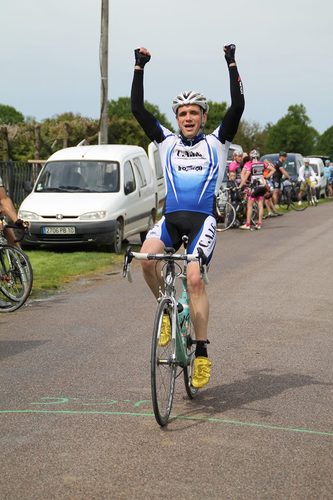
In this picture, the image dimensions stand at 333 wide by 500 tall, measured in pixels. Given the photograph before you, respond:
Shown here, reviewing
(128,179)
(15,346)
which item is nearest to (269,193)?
(128,179)

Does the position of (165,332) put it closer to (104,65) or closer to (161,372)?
(161,372)

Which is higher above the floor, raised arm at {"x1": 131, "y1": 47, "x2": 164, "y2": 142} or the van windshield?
raised arm at {"x1": 131, "y1": 47, "x2": 164, "y2": 142}

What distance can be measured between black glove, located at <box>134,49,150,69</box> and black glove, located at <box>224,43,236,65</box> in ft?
1.73

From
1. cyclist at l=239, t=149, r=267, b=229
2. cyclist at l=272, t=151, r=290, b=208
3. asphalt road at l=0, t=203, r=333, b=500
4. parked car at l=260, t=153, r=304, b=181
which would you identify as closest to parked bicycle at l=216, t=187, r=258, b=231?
cyclist at l=239, t=149, r=267, b=229

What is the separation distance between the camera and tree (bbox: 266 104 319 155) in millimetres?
138125

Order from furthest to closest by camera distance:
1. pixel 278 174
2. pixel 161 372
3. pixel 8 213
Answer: pixel 278 174 → pixel 8 213 → pixel 161 372

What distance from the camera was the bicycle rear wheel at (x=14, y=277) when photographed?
11.5m

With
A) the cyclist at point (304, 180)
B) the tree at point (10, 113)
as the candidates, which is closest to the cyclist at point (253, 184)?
the cyclist at point (304, 180)

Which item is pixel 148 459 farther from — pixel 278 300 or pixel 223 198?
pixel 223 198

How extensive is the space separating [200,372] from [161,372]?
26.7 inches

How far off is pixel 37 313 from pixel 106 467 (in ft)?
20.2

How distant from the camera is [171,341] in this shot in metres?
6.24

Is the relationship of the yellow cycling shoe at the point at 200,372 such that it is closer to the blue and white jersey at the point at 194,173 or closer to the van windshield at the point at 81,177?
A: the blue and white jersey at the point at 194,173

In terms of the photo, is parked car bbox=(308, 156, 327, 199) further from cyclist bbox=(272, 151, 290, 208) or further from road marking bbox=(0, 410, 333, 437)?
road marking bbox=(0, 410, 333, 437)
